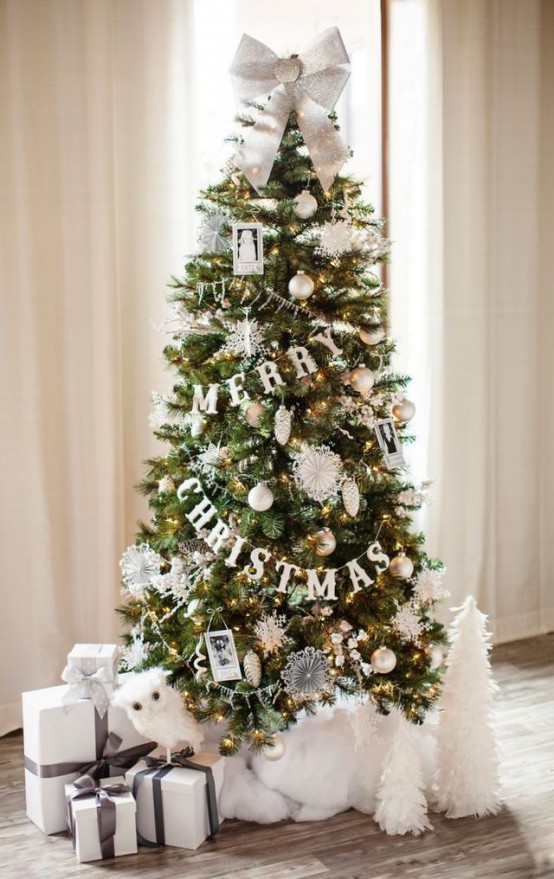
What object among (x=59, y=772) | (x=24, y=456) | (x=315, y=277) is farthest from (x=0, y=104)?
(x=59, y=772)

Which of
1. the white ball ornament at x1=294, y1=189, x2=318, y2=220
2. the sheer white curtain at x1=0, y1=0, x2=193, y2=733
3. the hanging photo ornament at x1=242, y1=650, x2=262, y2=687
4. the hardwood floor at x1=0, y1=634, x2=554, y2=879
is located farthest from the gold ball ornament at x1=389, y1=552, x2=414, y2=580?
the sheer white curtain at x1=0, y1=0, x2=193, y2=733

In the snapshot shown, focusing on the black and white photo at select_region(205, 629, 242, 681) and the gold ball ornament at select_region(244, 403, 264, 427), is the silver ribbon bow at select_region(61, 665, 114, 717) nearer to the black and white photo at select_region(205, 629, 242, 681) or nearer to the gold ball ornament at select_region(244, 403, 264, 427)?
the black and white photo at select_region(205, 629, 242, 681)

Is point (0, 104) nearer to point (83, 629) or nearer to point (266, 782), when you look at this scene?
point (83, 629)

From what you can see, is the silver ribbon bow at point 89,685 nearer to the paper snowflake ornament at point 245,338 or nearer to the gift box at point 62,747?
the gift box at point 62,747

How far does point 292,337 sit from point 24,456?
107 centimetres

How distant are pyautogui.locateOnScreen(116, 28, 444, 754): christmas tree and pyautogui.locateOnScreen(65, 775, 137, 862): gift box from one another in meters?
0.27

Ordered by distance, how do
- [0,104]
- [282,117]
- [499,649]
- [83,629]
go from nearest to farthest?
[282,117] < [0,104] < [83,629] < [499,649]

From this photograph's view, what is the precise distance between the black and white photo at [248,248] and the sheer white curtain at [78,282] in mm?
863

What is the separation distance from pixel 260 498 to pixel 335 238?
63 centimetres

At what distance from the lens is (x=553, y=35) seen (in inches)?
144

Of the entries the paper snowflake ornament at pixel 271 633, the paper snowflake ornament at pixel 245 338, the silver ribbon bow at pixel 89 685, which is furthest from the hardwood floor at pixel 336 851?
the paper snowflake ornament at pixel 245 338

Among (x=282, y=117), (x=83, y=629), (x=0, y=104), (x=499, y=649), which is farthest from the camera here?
(x=499, y=649)

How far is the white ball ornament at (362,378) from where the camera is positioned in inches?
89.0

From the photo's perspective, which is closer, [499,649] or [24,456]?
[24,456]
